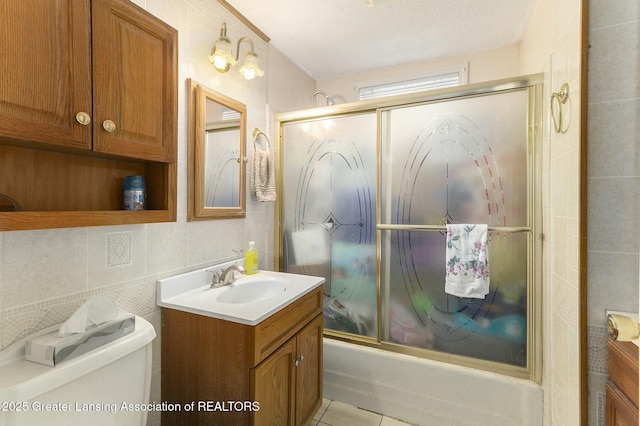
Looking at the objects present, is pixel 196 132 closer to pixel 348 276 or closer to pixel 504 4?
pixel 348 276

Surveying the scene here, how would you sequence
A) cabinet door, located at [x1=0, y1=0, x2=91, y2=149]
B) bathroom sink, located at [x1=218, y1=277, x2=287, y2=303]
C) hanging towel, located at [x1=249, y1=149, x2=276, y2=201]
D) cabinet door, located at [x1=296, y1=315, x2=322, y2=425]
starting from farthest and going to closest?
hanging towel, located at [x1=249, y1=149, x2=276, y2=201]
bathroom sink, located at [x1=218, y1=277, x2=287, y2=303]
cabinet door, located at [x1=296, y1=315, x2=322, y2=425]
cabinet door, located at [x1=0, y1=0, x2=91, y2=149]

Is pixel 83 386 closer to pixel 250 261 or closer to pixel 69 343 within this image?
pixel 69 343

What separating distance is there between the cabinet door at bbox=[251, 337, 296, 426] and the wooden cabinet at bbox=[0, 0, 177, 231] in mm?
703

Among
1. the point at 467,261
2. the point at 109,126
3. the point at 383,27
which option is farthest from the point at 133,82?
the point at 467,261

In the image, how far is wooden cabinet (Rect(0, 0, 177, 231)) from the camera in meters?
0.70

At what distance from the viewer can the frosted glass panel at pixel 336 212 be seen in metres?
1.90

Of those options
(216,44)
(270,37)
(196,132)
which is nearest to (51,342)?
(196,132)

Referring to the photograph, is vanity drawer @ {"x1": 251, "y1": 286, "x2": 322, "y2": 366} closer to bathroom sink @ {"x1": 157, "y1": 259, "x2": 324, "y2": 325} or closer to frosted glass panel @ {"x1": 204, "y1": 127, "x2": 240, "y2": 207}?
bathroom sink @ {"x1": 157, "y1": 259, "x2": 324, "y2": 325}

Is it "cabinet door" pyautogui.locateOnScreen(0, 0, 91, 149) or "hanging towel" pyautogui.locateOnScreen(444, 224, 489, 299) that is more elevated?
"cabinet door" pyautogui.locateOnScreen(0, 0, 91, 149)

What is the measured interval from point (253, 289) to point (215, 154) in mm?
789

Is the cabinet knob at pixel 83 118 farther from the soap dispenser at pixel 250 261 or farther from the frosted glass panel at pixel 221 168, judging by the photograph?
the soap dispenser at pixel 250 261

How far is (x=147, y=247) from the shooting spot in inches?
48.6

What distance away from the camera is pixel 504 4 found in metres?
1.66

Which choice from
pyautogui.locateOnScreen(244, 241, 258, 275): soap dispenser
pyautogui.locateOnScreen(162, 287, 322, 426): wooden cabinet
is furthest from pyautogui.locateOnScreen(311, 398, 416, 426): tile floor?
pyautogui.locateOnScreen(244, 241, 258, 275): soap dispenser
